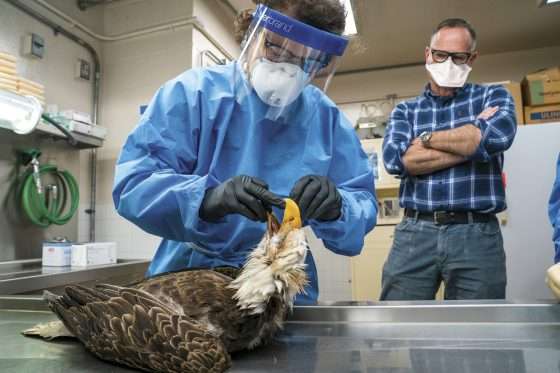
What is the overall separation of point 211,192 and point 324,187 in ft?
0.74

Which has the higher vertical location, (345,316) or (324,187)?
(324,187)

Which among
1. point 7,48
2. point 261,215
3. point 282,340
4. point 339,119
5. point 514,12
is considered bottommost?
point 282,340

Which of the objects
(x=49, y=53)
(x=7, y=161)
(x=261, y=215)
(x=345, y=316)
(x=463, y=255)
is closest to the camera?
(x=261, y=215)

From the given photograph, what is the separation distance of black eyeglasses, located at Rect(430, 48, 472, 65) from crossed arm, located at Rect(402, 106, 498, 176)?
229mm

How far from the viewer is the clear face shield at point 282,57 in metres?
0.75

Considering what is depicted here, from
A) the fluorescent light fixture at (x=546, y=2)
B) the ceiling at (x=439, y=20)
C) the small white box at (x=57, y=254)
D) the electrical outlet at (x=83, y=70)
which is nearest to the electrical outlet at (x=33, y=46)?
the electrical outlet at (x=83, y=70)

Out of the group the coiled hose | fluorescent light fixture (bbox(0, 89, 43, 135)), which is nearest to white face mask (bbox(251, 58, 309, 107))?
fluorescent light fixture (bbox(0, 89, 43, 135))

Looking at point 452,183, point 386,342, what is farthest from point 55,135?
point 386,342

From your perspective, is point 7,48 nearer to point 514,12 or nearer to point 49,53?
point 49,53

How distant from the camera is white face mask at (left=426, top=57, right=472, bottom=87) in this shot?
1.61 meters

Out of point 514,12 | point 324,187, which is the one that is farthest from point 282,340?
point 514,12

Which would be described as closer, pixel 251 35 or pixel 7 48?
pixel 251 35

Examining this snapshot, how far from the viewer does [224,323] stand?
651 millimetres

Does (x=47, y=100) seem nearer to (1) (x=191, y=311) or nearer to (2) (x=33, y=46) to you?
(2) (x=33, y=46)
